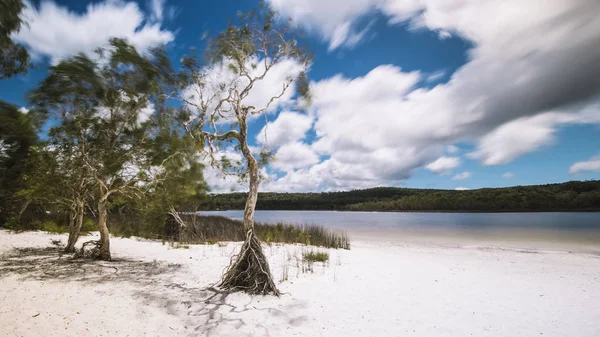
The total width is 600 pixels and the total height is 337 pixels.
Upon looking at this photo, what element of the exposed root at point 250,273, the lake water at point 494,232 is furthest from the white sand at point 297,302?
the lake water at point 494,232

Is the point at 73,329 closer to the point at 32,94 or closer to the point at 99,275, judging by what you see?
the point at 99,275

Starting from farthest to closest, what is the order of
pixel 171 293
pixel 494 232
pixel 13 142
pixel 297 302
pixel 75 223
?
pixel 494 232, pixel 13 142, pixel 75 223, pixel 171 293, pixel 297 302

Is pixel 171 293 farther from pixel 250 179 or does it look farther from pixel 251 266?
pixel 250 179

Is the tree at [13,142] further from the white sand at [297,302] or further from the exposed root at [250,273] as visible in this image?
the exposed root at [250,273]

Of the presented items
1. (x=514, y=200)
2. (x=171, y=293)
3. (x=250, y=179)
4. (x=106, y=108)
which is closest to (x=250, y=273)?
(x=171, y=293)

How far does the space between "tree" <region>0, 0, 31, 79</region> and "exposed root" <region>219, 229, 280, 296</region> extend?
5.45m

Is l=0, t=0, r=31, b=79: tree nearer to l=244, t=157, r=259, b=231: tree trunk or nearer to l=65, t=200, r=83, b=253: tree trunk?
l=65, t=200, r=83, b=253: tree trunk

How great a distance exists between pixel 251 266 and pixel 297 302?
116cm

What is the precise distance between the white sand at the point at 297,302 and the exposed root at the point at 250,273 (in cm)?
30

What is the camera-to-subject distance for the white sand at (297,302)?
12.4ft

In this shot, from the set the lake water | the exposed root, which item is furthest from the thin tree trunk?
the lake water

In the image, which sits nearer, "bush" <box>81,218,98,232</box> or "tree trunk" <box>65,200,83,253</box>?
"tree trunk" <box>65,200,83,253</box>

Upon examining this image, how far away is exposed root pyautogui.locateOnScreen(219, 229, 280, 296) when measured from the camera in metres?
5.27

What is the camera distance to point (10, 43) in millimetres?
5242
